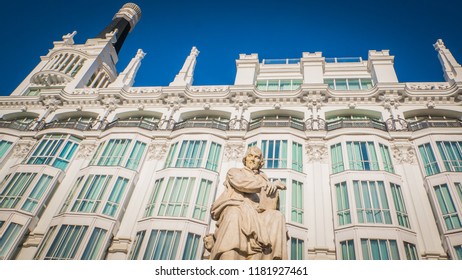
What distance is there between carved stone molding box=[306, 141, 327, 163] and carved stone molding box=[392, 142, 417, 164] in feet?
11.9

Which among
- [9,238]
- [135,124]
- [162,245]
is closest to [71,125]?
[135,124]

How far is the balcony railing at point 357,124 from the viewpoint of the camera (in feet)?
59.1

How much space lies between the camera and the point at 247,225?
16.3 feet

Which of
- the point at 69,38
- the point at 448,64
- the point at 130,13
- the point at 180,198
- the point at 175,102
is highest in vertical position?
the point at 130,13

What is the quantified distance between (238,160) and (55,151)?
1095 centimetres

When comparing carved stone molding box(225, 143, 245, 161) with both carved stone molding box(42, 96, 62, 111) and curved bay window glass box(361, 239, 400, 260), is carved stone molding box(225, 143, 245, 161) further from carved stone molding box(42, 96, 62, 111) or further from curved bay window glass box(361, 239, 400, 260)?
carved stone molding box(42, 96, 62, 111)

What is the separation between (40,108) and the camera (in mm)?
23266

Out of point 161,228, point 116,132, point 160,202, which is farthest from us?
point 116,132

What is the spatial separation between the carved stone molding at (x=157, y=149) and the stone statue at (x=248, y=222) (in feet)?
43.6

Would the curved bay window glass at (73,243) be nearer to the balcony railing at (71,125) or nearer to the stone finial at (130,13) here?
the balcony railing at (71,125)

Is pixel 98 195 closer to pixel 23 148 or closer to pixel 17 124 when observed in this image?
pixel 23 148
